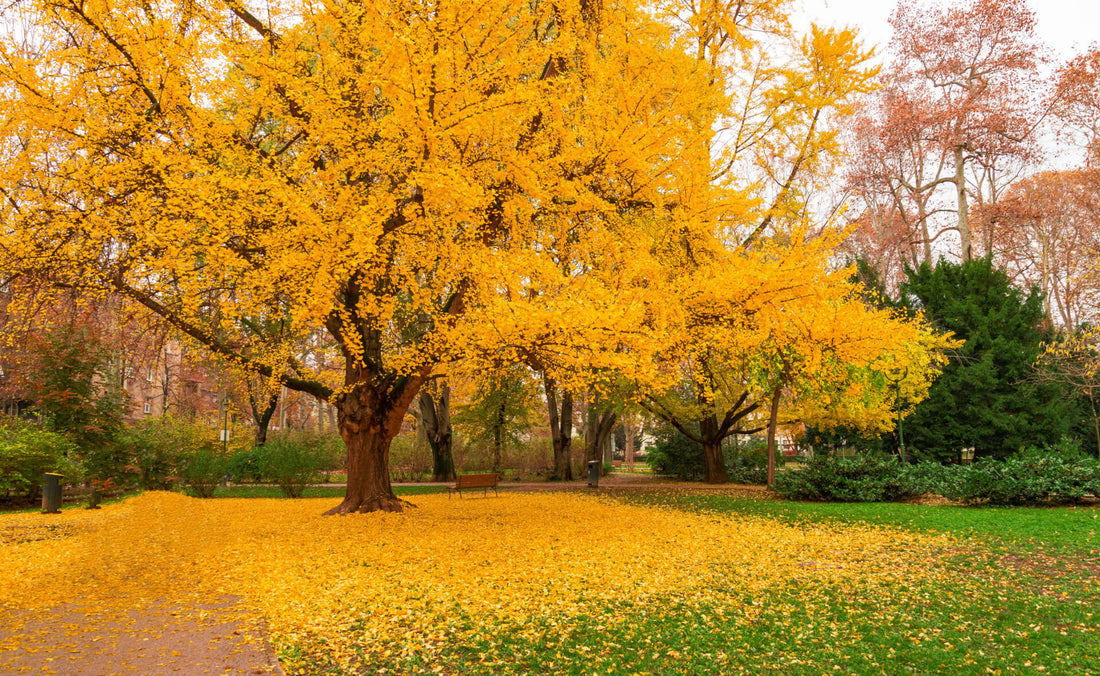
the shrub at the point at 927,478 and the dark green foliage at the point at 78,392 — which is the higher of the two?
the dark green foliage at the point at 78,392

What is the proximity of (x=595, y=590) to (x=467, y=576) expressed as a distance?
1.52m

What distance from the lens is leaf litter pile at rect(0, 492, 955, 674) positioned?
4.72 m

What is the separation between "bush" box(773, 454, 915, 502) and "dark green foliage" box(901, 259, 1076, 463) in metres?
6.29

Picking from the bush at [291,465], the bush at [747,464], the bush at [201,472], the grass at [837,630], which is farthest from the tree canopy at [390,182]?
the bush at [747,464]

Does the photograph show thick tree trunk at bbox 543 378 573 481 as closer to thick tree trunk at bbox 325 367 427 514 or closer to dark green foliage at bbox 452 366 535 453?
dark green foliage at bbox 452 366 535 453

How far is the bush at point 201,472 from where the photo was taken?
690 inches

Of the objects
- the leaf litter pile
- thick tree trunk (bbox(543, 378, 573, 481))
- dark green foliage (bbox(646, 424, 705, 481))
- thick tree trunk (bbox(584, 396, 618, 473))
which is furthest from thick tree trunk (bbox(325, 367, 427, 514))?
dark green foliage (bbox(646, 424, 705, 481))

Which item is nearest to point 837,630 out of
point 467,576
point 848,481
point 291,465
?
point 467,576

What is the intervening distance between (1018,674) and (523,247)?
29.6 feet

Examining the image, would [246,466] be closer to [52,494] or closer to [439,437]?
[439,437]

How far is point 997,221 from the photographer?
25.3 m

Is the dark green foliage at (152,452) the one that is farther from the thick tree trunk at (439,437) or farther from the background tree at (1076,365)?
the background tree at (1076,365)

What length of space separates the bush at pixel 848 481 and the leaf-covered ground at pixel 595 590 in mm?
3790

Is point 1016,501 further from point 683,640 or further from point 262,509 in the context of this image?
point 262,509
